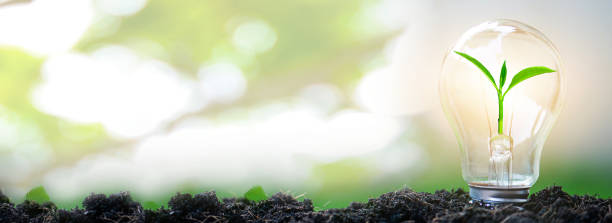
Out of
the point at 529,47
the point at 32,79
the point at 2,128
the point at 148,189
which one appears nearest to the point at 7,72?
the point at 32,79

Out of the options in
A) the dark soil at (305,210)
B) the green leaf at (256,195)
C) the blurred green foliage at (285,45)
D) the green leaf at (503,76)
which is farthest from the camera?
the blurred green foliage at (285,45)

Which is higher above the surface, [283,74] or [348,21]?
[348,21]

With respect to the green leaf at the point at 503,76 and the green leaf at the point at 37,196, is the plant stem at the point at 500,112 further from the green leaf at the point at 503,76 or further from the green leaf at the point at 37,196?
the green leaf at the point at 37,196

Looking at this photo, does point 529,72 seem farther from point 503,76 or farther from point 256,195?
point 256,195

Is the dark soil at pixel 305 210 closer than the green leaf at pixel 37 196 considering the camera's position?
Yes

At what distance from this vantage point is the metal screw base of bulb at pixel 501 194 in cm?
102

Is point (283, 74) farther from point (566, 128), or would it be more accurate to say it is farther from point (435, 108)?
point (566, 128)

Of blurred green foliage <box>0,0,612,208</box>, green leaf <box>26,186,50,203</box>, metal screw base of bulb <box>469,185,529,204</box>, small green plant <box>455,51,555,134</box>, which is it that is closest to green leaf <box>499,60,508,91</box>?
small green plant <box>455,51,555,134</box>

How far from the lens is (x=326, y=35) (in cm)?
165

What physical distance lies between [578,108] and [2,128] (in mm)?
1877

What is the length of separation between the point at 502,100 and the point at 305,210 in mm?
479

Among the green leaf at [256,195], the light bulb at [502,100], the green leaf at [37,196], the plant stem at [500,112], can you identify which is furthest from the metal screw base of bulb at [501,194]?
the green leaf at [37,196]

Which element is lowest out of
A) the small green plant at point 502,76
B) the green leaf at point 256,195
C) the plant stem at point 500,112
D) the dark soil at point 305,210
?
the dark soil at point 305,210

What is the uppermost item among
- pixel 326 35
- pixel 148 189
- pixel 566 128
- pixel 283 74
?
pixel 326 35
